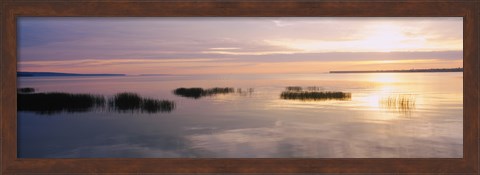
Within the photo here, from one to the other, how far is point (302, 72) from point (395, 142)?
0.69 meters

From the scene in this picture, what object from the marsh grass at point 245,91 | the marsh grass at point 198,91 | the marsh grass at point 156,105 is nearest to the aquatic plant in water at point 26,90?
the marsh grass at point 156,105

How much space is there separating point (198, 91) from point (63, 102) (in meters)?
0.83

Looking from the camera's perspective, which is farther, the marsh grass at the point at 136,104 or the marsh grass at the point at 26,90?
the marsh grass at the point at 136,104

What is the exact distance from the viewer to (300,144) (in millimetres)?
3168

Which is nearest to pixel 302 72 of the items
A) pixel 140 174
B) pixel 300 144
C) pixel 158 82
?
pixel 300 144

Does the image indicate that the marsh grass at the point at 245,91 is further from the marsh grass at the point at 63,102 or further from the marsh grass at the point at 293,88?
the marsh grass at the point at 63,102

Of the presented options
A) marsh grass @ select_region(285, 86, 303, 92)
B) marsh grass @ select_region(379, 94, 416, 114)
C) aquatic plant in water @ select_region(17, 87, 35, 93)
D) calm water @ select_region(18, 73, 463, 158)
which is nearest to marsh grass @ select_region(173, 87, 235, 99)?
calm water @ select_region(18, 73, 463, 158)

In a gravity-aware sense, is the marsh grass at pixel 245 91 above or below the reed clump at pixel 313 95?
above

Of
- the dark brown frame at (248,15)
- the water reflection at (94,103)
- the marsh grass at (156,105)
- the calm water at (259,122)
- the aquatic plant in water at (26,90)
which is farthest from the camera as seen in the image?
the marsh grass at (156,105)

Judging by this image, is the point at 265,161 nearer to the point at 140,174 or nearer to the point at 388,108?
the point at 140,174

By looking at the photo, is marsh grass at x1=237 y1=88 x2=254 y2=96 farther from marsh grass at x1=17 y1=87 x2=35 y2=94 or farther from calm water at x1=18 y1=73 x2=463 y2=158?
marsh grass at x1=17 y1=87 x2=35 y2=94

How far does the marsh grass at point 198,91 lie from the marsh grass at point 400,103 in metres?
0.98

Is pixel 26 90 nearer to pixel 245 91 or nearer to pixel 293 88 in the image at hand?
pixel 245 91

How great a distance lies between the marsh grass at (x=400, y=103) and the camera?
3.29 metres
